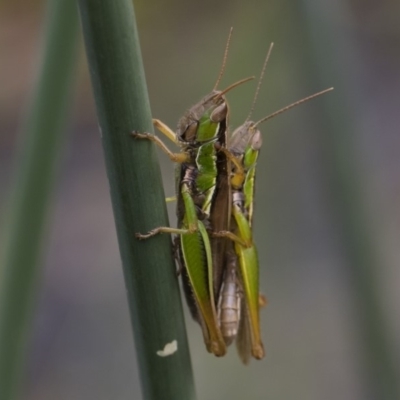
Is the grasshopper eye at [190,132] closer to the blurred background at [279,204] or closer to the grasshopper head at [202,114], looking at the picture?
the grasshopper head at [202,114]

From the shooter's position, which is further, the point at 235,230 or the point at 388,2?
the point at 388,2

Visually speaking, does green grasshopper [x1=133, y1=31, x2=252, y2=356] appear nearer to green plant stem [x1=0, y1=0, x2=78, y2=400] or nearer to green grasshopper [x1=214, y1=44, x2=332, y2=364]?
green grasshopper [x1=214, y1=44, x2=332, y2=364]

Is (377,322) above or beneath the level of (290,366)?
above

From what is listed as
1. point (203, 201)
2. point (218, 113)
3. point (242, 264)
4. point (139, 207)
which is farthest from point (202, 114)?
point (139, 207)

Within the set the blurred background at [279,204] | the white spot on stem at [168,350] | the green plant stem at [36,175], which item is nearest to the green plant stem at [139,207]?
the white spot on stem at [168,350]

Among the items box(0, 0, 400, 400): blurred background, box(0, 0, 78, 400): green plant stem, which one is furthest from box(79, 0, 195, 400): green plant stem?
box(0, 0, 400, 400): blurred background

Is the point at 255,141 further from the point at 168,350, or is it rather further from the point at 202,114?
the point at 168,350

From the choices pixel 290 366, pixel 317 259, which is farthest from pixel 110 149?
pixel 317 259

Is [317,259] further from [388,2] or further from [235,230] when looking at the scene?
[388,2]
